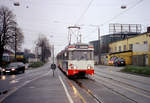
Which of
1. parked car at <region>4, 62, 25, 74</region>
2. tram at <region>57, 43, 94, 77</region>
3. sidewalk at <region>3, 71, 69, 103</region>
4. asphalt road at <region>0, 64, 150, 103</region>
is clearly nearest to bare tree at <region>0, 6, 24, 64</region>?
parked car at <region>4, 62, 25, 74</region>

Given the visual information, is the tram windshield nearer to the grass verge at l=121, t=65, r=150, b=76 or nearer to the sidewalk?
the sidewalk

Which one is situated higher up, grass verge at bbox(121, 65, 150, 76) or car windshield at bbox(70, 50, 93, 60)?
car windshield at bbox(70, 50, 93, 60)

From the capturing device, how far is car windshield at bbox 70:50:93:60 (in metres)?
16.9

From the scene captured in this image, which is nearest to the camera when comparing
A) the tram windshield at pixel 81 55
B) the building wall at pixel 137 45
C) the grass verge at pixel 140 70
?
the tram windshield at pixel 81 55

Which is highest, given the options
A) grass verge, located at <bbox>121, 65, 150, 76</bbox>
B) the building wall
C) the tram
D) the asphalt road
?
the building wall

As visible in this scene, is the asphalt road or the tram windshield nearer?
the asphalt road

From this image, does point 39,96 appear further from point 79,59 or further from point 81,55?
point 81,55

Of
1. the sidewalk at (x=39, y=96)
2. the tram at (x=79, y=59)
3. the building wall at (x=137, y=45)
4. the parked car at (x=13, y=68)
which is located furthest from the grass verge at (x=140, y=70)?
the parked car at (x=13, y=68)

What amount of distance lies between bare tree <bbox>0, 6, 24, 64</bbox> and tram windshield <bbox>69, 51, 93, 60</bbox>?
2566 cm

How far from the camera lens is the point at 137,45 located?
108ft

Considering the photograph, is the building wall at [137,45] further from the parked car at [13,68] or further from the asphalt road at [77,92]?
the asphalt road at [77,92]

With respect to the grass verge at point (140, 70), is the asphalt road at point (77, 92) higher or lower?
lower

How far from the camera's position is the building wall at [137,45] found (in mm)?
32463

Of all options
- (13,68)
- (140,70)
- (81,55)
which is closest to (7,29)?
(13,68)
